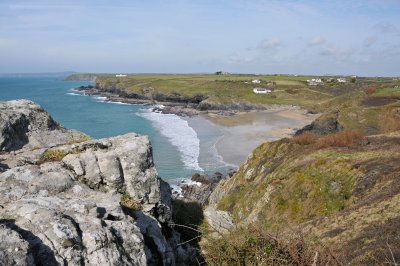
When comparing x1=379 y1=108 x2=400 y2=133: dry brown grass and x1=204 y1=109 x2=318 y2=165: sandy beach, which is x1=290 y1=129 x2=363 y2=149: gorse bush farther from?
x1=204 y1=109 x2=318 y2=165: sandy beach

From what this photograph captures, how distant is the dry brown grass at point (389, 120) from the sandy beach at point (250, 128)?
68.9 feet

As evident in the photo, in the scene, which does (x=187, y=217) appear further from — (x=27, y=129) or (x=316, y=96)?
(x=316, y=96)

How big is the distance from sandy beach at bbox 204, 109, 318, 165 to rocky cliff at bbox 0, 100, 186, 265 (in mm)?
46551

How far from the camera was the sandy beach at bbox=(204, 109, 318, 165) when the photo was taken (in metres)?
67.5

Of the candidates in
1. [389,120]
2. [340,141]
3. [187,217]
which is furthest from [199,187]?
[187,217]

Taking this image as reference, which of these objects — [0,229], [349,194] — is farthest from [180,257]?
[349,194]

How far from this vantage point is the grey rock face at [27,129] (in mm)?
13969

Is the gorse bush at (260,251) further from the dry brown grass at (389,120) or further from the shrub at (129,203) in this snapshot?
the dry brown grass at (389,120)

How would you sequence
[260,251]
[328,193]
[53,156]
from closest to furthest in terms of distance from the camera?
[260,251], [53,156], [328,193]

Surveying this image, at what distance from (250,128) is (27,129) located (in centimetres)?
7898

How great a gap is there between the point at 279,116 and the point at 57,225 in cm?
10875

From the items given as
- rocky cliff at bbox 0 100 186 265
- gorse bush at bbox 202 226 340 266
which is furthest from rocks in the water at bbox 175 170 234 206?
gorse bush at bbox 202 226 340 266

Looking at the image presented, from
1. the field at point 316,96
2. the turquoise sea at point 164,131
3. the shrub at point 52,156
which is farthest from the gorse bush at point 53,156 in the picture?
the field at point 316,96

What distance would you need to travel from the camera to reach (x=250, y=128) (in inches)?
3617
